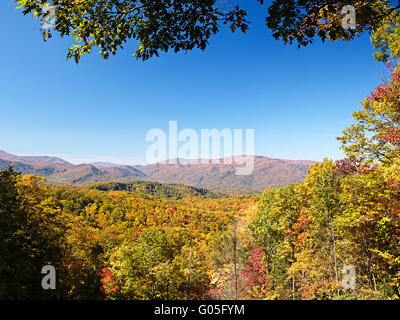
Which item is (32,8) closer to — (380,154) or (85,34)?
(85,34)

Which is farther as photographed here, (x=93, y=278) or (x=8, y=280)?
(x=93, y=278)

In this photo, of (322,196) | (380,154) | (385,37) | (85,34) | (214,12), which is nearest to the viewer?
(214,12)

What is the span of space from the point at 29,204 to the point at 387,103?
17.3 m

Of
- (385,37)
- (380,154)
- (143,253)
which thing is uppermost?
(385,37)

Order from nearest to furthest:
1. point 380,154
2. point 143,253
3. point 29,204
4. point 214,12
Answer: point 214,12, point 380,154, point 29,204, point 143,253

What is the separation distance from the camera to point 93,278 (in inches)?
470

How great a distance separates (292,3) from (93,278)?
51.2ft

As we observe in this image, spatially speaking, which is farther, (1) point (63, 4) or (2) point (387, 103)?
(2) point (387, 103)

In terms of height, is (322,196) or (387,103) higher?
(387,103)

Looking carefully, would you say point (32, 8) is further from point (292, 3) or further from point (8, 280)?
point (8, 280)
